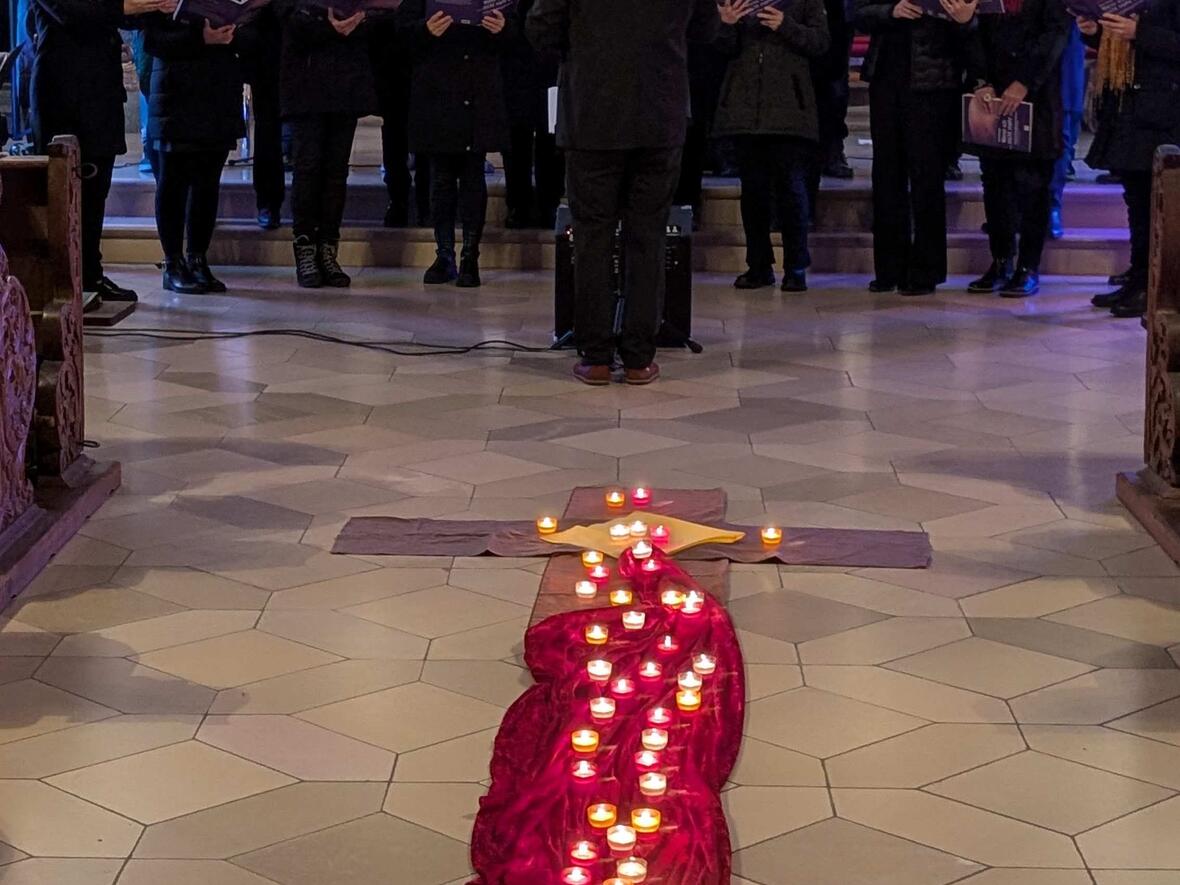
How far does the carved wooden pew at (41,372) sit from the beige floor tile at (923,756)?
6.10 feet

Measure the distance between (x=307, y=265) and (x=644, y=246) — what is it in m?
2.85

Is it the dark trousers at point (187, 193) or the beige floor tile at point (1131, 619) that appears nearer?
the beige floor tile at point (1131, 619)

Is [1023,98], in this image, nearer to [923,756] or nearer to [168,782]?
[923,756]

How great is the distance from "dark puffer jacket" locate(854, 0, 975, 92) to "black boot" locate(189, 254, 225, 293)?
3.11 m

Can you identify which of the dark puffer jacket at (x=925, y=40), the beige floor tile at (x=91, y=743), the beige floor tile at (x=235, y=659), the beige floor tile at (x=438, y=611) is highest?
the dark puffer jacket at (x=925, y=40)

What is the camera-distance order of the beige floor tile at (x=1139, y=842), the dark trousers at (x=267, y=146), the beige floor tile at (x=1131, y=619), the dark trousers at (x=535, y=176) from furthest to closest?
1. the dark trousers at (x=535, y=176)
2. the dark trousers at (x=267, y=146)
3. the beige floor tile at (x=1131, y=619)
4. the beige floor tile at (x=1139, y=842)

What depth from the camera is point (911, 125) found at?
8.34m

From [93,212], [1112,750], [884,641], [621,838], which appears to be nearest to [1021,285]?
[93,212]

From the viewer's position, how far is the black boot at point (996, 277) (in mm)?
8633

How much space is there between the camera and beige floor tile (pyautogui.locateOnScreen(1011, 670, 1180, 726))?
3.48 metres

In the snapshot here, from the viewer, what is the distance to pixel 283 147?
1044cm

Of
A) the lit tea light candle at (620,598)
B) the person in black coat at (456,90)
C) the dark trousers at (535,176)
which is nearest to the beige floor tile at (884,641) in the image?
the lit tea light candle at (620,598)

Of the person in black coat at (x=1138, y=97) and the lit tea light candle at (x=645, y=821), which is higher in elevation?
the person in black coat at (x=1138, y=97)

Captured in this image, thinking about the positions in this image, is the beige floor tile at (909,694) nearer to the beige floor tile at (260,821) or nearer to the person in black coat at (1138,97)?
the beige floor tile at (260,821)
